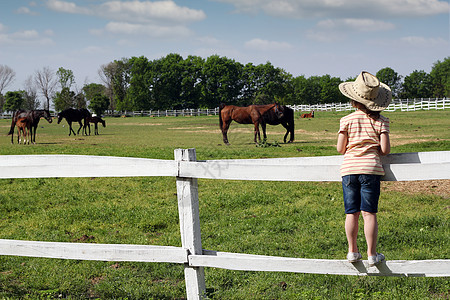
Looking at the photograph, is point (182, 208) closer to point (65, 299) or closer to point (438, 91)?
point (65, 299)

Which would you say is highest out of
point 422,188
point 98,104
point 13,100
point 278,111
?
point 13,100

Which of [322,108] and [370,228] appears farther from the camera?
[322,108]

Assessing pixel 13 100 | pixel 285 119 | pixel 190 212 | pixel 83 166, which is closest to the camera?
pixel 190 212

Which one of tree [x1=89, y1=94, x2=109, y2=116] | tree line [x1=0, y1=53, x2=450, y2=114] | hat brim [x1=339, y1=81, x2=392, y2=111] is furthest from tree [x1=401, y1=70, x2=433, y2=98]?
hat brim [x1=339, y1=81, x2=392, y2=111]

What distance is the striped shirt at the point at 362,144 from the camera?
12.0 ft

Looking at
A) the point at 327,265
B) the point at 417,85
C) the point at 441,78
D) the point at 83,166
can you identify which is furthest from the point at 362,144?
the point at 441,78

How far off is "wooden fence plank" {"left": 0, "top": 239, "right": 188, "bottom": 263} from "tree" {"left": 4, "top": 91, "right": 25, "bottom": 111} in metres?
119

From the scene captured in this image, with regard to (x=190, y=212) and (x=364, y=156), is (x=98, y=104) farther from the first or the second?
(x=364, y=156)

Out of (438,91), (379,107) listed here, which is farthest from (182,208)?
(438,91)

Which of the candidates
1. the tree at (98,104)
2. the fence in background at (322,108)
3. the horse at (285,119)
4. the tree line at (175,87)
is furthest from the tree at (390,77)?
the horse at (285,119)

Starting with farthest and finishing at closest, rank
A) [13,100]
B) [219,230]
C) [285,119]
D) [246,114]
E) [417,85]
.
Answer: [417,85]
[13,100]
[246,114]
[285,119]
[219,230]

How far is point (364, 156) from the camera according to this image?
370cm

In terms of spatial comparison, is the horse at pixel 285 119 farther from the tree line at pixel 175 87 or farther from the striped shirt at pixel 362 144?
the tree line at pixel 175 87

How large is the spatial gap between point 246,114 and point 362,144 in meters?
20.0
